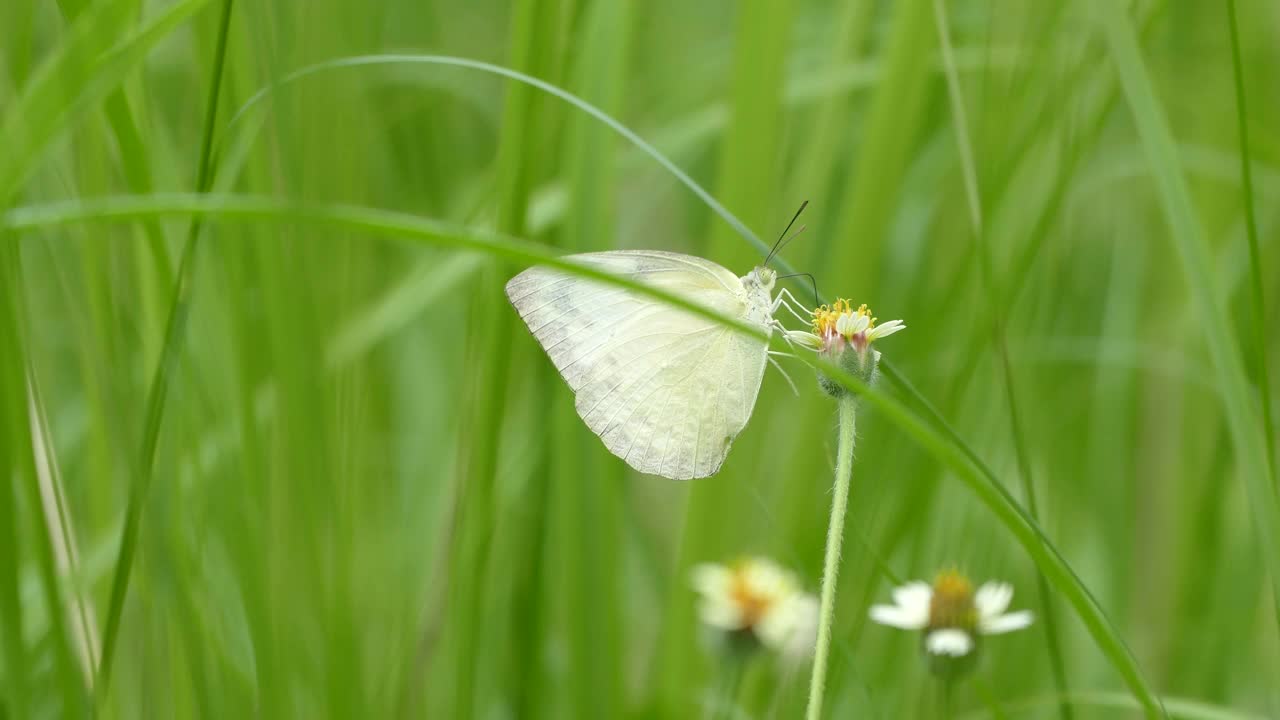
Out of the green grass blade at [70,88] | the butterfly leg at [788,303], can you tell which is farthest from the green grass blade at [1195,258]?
the green grass blade at [70,88]

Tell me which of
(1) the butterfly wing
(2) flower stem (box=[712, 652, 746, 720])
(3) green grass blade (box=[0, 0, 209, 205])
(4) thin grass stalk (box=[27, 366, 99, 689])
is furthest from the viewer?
(1) the butterfly wing

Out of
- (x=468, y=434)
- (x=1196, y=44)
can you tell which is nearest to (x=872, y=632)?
(x=468, y=434)

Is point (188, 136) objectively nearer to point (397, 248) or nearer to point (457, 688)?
point (397, 248)

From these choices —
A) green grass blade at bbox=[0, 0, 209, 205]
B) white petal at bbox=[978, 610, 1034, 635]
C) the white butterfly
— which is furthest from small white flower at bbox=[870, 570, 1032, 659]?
green grass blade at bbox=[0, 0, 209, 205]

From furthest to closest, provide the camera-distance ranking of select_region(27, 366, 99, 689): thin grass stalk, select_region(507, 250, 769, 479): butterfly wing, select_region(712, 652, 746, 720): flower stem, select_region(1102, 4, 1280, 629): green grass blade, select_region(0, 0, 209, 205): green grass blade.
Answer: select_region(507, 250, 769, 479): butterfly wing < select_region(712, 652, 746, 720): flower stem < select_region(27, 366, 99, 689): thin grass stalk < select_region(1102, 4, 1280, 629): green grass blade < select_region(0, 0, 209, 205): green grass blade

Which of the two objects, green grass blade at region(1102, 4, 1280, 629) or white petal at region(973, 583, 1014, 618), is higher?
green grass blade at region(1102, 4, 1280, 629)

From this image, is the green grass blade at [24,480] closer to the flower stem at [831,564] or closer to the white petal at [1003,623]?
the flower stem at [831,564]

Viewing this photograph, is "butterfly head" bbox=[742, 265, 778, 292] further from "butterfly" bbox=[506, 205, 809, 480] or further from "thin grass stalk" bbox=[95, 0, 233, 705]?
"thin grass stalk" bbox=[95, 0, 233, 705]
